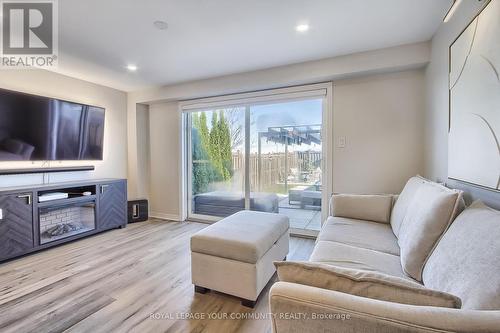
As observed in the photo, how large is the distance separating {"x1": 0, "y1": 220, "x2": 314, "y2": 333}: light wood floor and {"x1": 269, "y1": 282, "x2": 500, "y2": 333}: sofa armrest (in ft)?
3.38

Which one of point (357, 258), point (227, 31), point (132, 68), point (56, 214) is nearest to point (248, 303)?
point (357, 258)

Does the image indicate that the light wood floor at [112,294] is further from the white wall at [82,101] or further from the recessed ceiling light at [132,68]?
the recessed ceiling light at [132,68]

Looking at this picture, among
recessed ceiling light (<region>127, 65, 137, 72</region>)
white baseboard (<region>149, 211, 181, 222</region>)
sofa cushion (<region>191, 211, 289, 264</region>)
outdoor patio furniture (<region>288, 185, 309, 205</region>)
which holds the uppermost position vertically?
recessed ceiling light (<region>127, 65, 137, 72</region>)

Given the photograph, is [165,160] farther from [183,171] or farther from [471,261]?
[471,261]

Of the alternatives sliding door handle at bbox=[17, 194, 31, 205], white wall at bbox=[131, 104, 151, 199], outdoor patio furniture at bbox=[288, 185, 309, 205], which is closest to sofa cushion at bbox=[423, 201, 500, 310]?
outdoor patio furniture at bbox=[288, 185, 309, 205]

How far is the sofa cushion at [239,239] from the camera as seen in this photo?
1752 mm

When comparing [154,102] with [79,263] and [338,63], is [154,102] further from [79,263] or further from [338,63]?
[338,63]

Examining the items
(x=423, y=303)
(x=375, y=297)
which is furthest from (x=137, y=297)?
(x=423, y=303)

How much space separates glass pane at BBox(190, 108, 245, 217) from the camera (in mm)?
3809

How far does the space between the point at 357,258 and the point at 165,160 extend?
143 inches

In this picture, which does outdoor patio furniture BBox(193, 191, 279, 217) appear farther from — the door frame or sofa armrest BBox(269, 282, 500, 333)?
sofa armrest BBox(269, 282, 500, 333)

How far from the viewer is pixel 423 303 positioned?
0.71m

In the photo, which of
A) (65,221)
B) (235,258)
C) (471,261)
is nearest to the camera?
(471,261)

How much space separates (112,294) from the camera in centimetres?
191
